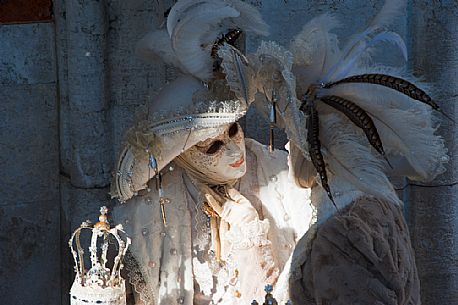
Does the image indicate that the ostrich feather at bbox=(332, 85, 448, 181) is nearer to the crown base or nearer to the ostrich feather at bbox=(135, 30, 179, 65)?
the ostrich feather at bbox=(135, 30, 179, 65)

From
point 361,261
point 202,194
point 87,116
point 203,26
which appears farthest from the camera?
point 87,116

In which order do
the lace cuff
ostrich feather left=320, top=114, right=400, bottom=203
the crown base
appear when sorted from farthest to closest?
the lace cuff → the crown base → ostrich feather left=320, top=114, right=400, bottom=203

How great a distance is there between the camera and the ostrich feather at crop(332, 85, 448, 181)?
1939 millimetres

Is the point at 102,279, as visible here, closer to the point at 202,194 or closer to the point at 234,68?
the point at 202,194

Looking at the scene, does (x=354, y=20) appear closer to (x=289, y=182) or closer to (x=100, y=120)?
(x=289, y=182)

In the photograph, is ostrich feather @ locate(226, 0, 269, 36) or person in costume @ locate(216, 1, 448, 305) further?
ostrich feather @ locate(226, 0, 269, 36)

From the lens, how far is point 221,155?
7.64 feet

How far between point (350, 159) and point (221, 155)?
1.51ft

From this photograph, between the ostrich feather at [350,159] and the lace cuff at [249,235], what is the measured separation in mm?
440

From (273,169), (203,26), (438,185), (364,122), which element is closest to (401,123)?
(364,122)

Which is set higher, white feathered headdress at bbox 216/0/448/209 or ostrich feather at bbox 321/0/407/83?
ostrich feather at bbox 321/0/407/83

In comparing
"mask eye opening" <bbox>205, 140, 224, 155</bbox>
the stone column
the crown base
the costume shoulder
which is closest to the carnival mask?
"mask eye opening" <bbox>205, 140, 224, 155</bbox>

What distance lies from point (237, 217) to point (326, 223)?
1.60 ft

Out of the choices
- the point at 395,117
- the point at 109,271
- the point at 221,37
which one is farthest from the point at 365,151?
the point at 109,271
